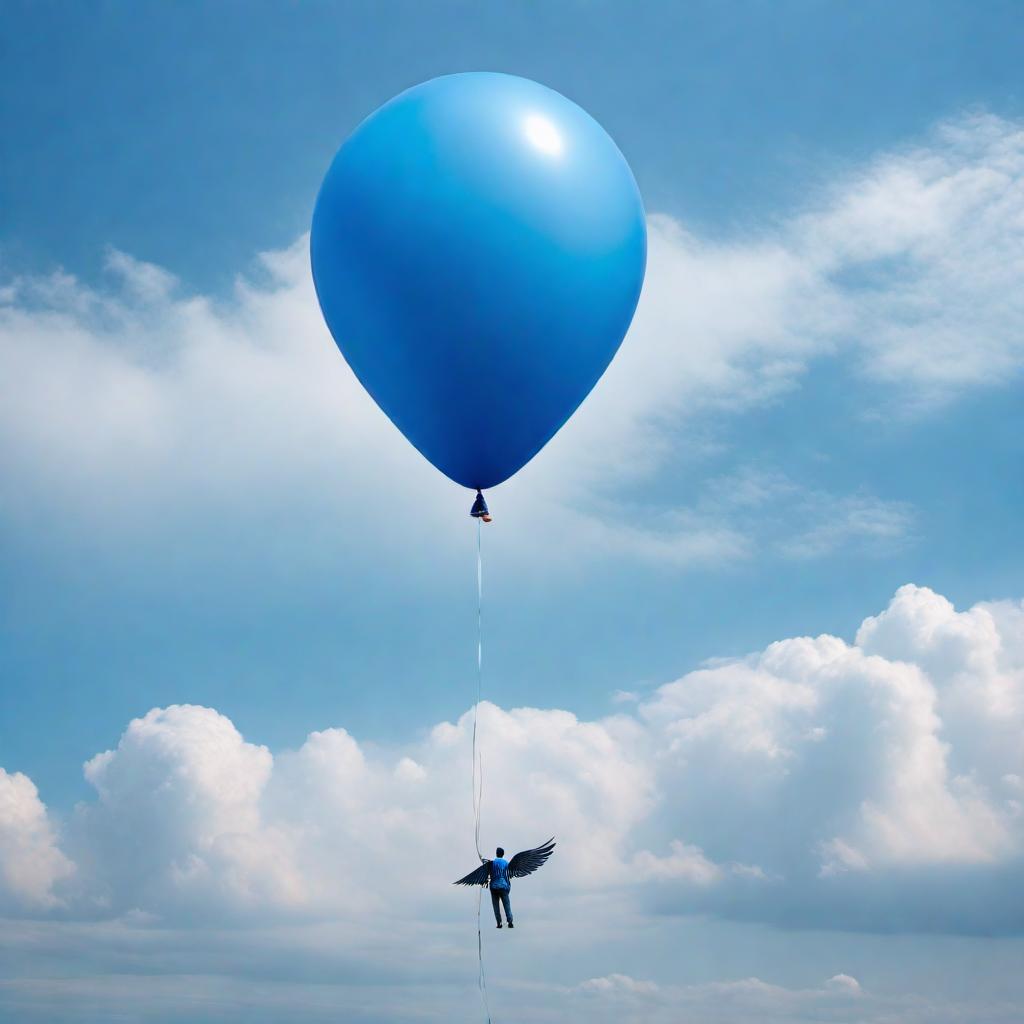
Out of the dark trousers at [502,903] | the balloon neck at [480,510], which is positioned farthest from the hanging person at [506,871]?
the balloon neck at [480,510]

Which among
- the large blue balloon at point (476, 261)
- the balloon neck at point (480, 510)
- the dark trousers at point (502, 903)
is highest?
the large blue balloon at point (476, 261)

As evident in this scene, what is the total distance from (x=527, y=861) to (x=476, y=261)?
10.7 meters

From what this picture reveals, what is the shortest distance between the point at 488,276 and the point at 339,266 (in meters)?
2.89

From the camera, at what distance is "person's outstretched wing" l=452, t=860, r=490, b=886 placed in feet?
75.5

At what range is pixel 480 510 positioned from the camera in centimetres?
2298

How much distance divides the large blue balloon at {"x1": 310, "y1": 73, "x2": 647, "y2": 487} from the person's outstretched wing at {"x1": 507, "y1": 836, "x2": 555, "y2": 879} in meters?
6.80

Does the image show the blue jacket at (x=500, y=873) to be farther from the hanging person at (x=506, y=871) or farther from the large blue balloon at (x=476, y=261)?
the large blue balloon at (x=476, y=261)

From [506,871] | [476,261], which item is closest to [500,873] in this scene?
[506,871]

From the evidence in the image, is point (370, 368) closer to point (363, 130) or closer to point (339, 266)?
point (339, 266)

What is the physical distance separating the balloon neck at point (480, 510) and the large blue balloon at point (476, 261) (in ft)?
1.50

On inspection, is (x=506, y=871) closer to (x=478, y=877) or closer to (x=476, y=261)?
(x=478, y=877)

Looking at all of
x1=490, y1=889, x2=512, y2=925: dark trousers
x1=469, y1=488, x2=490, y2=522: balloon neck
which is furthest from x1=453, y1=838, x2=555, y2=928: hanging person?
x1=469, y1=488, x2=490, y2=522: balloon neck

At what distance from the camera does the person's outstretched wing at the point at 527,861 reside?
22859mm

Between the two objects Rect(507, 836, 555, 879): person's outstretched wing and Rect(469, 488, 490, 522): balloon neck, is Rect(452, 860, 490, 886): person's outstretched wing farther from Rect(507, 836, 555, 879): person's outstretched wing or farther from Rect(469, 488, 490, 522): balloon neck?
Rect(469, 488, 490, 522): balloon neck
